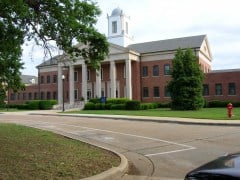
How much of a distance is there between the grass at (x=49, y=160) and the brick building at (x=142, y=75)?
1893 inches

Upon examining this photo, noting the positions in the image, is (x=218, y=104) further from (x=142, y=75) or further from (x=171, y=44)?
(x=142, y=75)

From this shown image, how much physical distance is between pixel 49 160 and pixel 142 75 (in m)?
56.4

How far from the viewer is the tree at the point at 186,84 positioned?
149 ft

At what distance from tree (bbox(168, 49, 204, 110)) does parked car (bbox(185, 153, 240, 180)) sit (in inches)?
1601

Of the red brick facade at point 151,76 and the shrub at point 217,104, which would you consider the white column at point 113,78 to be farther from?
the shrub at point 217,104

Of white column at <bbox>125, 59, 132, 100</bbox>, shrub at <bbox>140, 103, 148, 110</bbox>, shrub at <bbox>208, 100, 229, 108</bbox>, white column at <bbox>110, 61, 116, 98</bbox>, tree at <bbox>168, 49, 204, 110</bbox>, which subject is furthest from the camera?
white column at <bbox>110, 61, 116, 98</bbox>

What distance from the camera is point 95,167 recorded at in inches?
396

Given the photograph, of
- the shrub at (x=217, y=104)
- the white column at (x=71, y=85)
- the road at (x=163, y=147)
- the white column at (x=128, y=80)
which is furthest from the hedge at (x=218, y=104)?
the road at (x=163, y=147)

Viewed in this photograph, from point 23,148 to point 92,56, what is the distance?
11.5 ft

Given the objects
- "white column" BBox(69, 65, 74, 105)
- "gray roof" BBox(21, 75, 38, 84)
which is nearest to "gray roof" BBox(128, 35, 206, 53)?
"white column" BBox(69, 65, 74, 105)

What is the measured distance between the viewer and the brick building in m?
60.1

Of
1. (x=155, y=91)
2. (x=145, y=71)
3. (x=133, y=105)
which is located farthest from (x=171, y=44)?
(x=133, y=105)

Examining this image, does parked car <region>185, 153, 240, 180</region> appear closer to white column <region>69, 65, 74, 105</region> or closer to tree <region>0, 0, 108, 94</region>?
tree <region>0, 0, 108, 94</region>

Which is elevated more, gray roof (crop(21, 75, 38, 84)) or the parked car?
gray roof (crop(21, 75, 38, 84))
